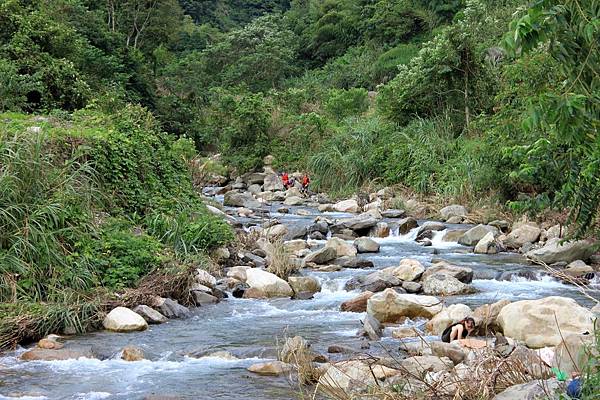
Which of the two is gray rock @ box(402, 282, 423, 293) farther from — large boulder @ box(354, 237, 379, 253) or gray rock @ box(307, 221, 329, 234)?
gray rock @ box(307, 221, 329, 234)

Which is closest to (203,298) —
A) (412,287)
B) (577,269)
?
(412,287)

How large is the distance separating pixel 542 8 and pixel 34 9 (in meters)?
20.7

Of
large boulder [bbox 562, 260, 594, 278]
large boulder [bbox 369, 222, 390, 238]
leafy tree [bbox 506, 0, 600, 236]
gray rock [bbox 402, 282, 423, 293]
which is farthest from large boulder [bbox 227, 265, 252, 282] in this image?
leafy tree [bbox 506, 0, 600, 236]

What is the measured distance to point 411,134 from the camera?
21625 mm

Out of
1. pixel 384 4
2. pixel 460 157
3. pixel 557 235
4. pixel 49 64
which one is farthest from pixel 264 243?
pixel 384 4

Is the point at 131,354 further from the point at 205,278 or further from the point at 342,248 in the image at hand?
the point at 342,248

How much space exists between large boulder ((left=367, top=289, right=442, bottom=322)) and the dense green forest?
1524 millimetres

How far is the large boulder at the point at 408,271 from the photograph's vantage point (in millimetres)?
9945

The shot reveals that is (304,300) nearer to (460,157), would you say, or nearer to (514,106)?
(514,106)

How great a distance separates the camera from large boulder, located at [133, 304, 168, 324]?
806 centimetres

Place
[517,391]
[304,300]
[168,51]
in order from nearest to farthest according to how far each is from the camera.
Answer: [517,391], [304,300], [168,51]

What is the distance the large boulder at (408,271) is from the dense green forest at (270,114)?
1.83 meters

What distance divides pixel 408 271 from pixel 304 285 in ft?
4.98

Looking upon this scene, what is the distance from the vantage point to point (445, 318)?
738 cm
